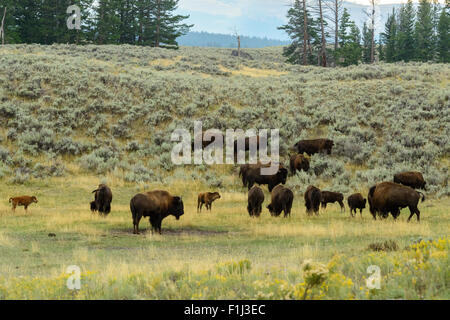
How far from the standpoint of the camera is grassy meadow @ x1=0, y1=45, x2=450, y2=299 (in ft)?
23.9

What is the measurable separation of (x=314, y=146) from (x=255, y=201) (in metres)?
12.6

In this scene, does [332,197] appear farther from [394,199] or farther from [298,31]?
[298,31]

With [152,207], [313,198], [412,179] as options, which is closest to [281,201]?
[313,198]

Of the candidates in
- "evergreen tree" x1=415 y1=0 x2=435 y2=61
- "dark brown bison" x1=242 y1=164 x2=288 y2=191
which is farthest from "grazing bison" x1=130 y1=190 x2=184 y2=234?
"evergreen tree" x1=415 y1=0 x2=435 y2=61

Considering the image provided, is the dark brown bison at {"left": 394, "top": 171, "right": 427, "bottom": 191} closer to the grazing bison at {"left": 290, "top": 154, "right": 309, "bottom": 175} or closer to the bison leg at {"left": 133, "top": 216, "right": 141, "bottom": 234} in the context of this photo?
the grazing bison at {"left": 290, "top": 154, "right": 309, "bottom": 175}

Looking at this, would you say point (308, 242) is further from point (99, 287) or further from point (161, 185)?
point (161, 185)

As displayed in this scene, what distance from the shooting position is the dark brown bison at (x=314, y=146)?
29312 mm

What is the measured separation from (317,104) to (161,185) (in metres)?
Answer: 17.4

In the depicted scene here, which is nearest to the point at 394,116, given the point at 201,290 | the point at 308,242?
the point at 308,242

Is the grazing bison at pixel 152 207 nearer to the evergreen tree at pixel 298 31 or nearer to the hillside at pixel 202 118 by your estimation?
the hillside at pixel 202 118

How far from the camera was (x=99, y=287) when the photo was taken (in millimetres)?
7125

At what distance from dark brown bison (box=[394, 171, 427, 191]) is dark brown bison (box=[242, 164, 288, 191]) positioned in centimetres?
565

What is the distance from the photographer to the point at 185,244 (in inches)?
517

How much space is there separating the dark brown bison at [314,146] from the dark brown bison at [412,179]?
7255 millimetres
